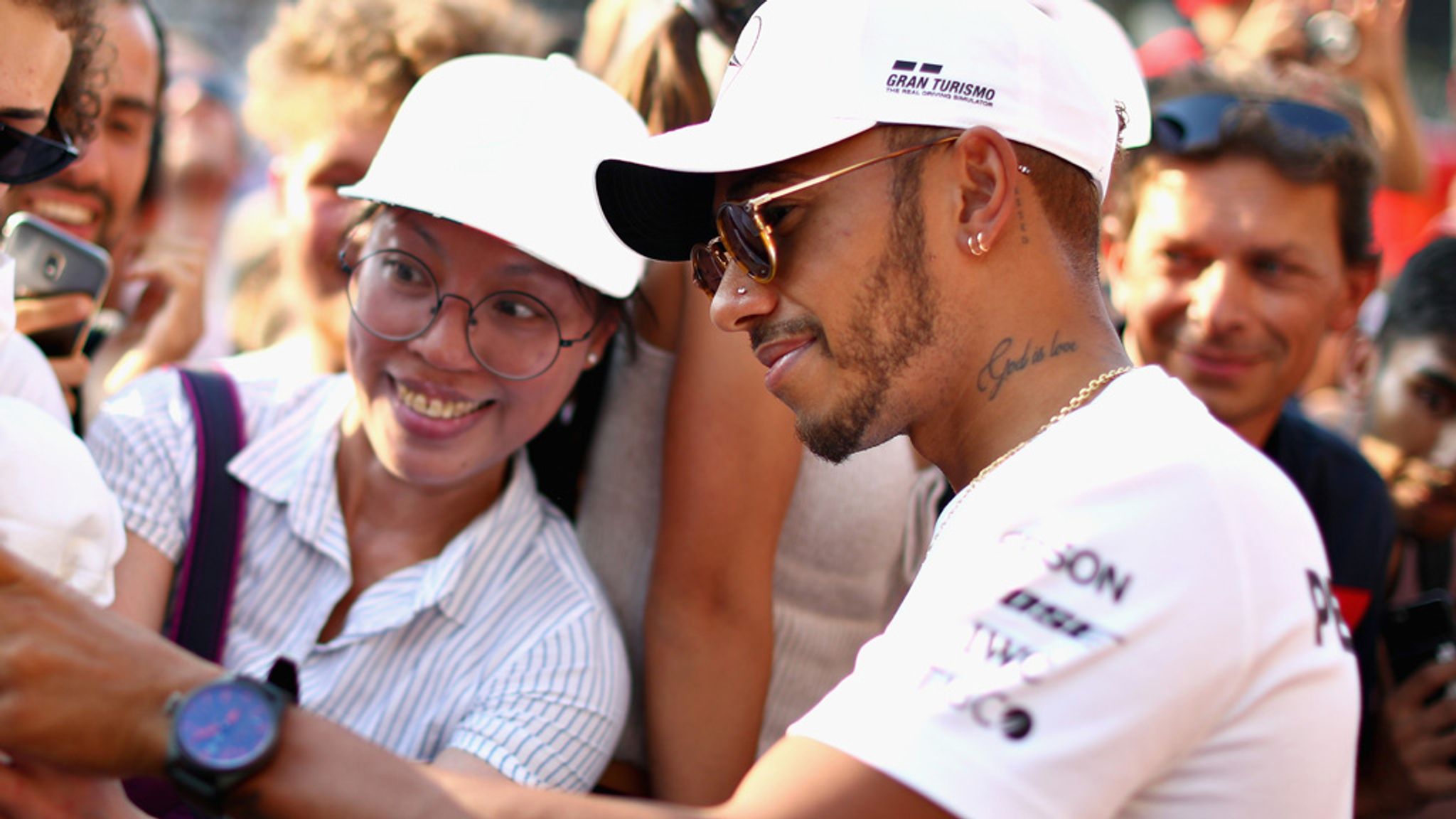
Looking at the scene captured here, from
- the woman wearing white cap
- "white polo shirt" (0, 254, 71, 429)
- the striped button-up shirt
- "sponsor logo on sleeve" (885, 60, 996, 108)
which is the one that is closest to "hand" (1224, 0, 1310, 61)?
the woman wearing white cap

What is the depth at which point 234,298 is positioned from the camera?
4.95 meters

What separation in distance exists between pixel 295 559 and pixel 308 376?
536 millimetres

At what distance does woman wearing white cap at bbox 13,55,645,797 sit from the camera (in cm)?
247

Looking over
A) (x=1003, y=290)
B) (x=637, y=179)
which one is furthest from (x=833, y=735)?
(x=637, y=179)

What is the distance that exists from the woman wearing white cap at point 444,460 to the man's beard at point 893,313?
82 centimetres

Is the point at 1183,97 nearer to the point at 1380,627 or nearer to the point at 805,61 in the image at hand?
the point at 1380,627

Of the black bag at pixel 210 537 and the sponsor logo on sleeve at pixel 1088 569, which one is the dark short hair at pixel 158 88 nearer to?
the black bag at pixel 210 537

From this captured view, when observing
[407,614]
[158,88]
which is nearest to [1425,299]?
[407,614]

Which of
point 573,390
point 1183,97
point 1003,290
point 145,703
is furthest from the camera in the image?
point 1183,97

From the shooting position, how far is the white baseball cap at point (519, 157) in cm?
247

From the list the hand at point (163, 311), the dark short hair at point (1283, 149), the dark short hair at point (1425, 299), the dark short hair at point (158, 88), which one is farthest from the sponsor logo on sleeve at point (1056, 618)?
the dark short hair at point (158, 88)

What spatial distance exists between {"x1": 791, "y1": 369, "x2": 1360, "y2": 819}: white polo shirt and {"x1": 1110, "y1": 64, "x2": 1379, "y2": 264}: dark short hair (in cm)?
182

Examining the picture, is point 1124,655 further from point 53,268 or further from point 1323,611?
point 53,268

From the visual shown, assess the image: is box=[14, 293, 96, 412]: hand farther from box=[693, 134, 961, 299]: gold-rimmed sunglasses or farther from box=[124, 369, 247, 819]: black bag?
box=[693, 134, 961, 299]: gold-rimmed sunglasses
